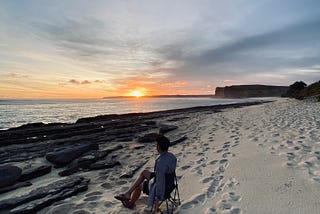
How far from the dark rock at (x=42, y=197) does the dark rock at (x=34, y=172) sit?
1.74 m

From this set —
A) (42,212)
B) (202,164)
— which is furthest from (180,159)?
(42,212)

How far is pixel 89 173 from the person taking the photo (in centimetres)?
707

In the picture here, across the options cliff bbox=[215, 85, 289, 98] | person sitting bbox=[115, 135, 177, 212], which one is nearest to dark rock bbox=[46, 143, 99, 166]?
person sitting bbox=[115, 135, 177, 212]

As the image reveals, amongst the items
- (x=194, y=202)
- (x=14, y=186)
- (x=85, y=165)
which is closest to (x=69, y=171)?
(x=85, y=165)

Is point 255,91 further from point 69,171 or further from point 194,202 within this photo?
point 194,202

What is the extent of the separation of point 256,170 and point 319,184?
1370 millimetres

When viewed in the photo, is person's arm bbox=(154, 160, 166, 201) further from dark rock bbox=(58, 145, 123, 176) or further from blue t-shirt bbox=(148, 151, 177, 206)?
dark rock bbox=(58, 145, 123, 176)

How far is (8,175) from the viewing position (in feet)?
21.2

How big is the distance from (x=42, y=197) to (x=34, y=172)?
235 cm

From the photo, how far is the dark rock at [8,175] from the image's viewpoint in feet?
20.6

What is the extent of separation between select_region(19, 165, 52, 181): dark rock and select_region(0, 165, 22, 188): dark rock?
0.79ft

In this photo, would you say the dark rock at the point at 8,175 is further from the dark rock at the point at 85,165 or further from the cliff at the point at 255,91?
the cliff at the point at 255,91

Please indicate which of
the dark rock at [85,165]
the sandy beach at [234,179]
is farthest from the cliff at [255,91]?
the dark rock at [85,165]

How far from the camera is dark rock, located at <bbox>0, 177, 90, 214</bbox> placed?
479 cm
